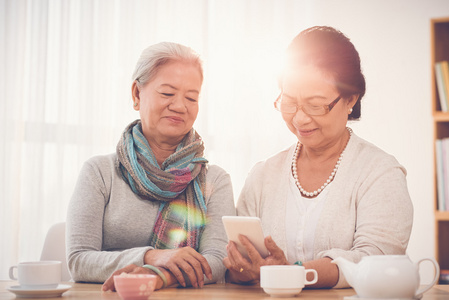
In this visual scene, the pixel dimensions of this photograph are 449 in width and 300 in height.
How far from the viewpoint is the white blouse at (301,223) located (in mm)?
1716

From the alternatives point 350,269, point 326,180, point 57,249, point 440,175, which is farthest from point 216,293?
point 440,175

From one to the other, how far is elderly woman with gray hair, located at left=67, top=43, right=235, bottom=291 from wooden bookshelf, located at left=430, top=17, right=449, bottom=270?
4.53 ft

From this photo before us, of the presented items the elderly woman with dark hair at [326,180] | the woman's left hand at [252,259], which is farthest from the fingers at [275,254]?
the elderly woman with dark hair at [326,180]

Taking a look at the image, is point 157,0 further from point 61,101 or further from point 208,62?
point 61,101

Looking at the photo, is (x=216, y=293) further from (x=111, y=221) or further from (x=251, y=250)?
(x=111, y=221)

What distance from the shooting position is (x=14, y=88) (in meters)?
3.35

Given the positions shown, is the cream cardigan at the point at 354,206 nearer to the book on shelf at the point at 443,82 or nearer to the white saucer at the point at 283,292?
the white saucer at the point at 283,292

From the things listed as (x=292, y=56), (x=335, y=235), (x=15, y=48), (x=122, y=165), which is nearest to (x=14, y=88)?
(x=15, y=48)

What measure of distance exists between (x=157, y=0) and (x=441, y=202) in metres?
2.09

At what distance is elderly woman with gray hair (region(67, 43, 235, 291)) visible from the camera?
5.61ft

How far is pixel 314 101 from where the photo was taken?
5.59ft

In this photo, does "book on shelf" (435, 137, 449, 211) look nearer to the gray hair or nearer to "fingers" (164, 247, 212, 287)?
the gray hair

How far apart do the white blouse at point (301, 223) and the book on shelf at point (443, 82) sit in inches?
51.9

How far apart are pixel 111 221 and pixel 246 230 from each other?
542mm
